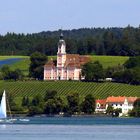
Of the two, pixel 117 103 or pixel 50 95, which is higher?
pixel 50 95

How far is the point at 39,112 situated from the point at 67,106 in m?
4.79

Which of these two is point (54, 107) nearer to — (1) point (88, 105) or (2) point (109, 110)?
(1) point (88, 105)

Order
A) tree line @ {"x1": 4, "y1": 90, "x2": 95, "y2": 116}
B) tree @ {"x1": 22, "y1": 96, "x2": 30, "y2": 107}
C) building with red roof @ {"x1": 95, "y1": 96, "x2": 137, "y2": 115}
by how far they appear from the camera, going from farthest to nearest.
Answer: building with red roof @ {"x1": 95, "y1": 96, "x2": 137, "y2": 115}, tree @ {"x1": 22, "y1": 96, "x2": 30, "y2": 107}, tree line @ {"x1": 4, "y1": 90, "x2": 95, "y2": 116}

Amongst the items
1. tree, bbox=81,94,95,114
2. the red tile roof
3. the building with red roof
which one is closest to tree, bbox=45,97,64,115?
tree, bbox=81,94,95,114

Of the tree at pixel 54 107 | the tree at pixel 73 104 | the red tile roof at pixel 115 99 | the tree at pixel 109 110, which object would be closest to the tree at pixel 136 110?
the tree at pixel 109 110

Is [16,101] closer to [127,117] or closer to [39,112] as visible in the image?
[39,112]

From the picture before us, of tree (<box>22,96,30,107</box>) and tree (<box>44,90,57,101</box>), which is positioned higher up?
tree (<box>44,90,57,101</box>)

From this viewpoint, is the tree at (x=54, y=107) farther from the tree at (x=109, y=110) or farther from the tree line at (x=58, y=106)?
the tree at (x=109, y=110)

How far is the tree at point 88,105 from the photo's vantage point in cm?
18062

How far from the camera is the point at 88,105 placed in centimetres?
18050

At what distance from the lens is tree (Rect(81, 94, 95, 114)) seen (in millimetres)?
180625

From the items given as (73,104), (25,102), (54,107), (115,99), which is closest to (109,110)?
(115,99)

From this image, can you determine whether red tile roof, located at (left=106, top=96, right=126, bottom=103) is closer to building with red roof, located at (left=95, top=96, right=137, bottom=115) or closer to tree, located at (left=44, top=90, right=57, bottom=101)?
building with red roof, located at (left=95, top=96, right=137, bottom=115)
